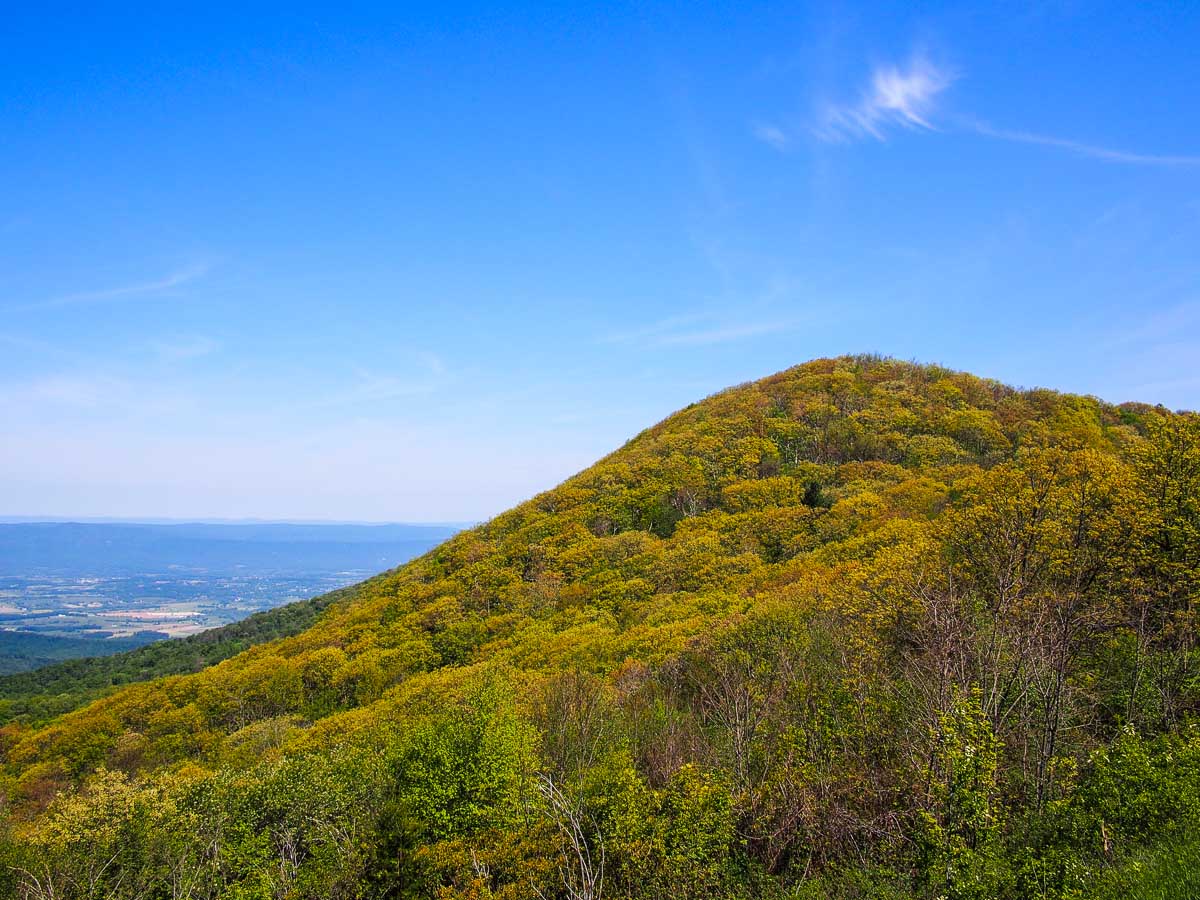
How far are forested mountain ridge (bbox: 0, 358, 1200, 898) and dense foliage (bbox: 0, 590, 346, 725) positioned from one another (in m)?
34.5

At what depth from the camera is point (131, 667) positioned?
4798 inches

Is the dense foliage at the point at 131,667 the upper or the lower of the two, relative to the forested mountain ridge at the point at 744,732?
lower

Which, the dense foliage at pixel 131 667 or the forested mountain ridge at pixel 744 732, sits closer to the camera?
the forested mountain ridge at pixel 744 732

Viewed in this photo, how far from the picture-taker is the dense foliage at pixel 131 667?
94.1 m

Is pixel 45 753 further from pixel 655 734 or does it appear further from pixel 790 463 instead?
pixel 790 463

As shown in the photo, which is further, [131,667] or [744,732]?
[131,667]

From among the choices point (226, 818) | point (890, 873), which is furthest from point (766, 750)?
point (226, 818)

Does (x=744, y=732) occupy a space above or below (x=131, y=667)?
above

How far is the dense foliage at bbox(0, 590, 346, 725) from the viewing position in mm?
94125

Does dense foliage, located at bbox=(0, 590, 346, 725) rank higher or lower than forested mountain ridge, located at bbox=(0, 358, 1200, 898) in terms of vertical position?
lower

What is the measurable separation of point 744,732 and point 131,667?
140 m

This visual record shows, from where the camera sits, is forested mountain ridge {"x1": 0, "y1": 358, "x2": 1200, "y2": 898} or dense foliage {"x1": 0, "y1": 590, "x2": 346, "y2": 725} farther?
dense foliage {"x1": 0, "y1": 590, "x2": 346, "y2": 725}

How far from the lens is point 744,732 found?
1052 inches

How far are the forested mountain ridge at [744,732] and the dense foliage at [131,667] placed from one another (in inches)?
1360
